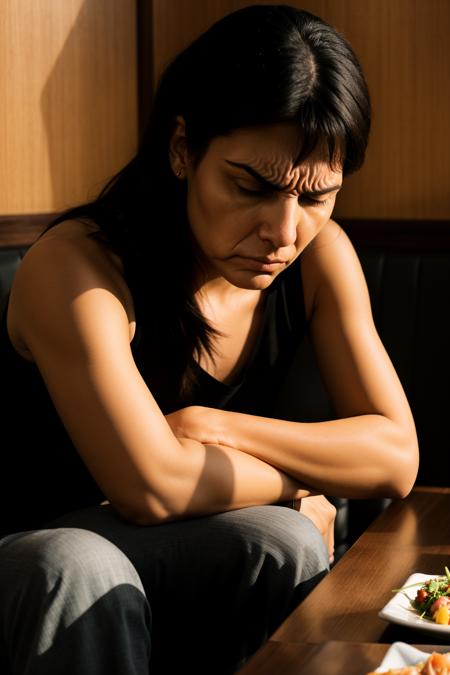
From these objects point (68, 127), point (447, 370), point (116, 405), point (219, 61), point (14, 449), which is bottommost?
point (447, 370)

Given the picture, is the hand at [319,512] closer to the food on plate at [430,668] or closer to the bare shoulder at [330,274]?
the bare shoulder at [330,274]

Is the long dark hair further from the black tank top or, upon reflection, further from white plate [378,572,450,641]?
white plate [378,572,450,641]

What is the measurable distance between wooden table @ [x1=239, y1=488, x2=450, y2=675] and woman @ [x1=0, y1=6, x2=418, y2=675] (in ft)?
0.31

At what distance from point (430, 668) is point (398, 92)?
2282 millimetres

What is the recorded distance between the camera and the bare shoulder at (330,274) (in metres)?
2.00

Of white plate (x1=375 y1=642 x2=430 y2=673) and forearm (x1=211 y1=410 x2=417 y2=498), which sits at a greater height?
white plate (x1=375 y1=642 x2=430 y2=673)

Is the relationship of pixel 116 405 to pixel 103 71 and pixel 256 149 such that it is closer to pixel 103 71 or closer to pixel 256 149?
pixel 256 149

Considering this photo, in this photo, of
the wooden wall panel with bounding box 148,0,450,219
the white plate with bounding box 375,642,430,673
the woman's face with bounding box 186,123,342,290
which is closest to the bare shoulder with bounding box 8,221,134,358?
the woman's face with bounding box 186,123,342,290

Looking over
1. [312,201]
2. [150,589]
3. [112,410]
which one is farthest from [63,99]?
[150,589]

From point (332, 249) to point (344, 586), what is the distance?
0.80 m

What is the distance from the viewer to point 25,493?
6.16ft

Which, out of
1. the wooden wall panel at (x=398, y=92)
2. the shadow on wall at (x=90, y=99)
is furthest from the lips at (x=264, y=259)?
the wooden wall panel at (x=398, y=92)

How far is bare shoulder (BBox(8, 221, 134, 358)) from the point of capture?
1664 millimetres

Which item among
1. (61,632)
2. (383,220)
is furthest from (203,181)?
(383,220)
